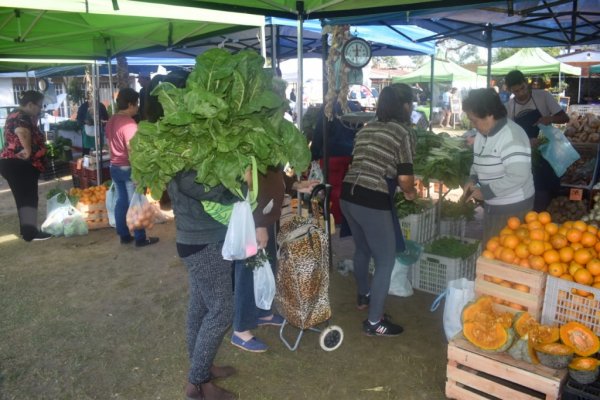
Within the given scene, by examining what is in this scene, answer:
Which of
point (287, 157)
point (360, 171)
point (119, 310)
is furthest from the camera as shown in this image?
point (119, 310)

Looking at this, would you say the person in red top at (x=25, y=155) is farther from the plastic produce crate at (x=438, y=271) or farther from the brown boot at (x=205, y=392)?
the plastic produce crate at (x=438, y=271)

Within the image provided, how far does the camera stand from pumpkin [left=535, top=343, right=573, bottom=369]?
2.46 m

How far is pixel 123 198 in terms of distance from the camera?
5.80 m

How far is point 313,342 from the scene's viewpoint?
357cm

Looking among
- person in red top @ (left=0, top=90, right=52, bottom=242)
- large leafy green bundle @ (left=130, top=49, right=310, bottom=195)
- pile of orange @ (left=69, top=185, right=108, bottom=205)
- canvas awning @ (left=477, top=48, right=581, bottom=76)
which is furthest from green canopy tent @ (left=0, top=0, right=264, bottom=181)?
canvas awning @ (left=477, top=48, right=581, bottom=76)

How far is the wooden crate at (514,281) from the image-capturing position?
2775 millimetres

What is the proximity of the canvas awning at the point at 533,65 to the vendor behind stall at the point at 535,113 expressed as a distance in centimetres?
1294

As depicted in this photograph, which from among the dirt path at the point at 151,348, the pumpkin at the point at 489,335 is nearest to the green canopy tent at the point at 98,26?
the dirt path at the point at 151,348

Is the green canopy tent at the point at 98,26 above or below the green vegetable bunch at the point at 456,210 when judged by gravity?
above

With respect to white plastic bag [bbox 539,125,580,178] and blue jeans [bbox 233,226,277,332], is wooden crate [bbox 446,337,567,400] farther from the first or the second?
white plastic bag [bbox 539,125,580,178]

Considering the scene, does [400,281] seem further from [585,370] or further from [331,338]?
[585,370]

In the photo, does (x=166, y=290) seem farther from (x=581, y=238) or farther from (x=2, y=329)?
(x=581, y=238)

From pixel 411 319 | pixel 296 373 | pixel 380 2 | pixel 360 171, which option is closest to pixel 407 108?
pixel 360 171

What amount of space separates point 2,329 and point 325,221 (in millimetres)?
2808
